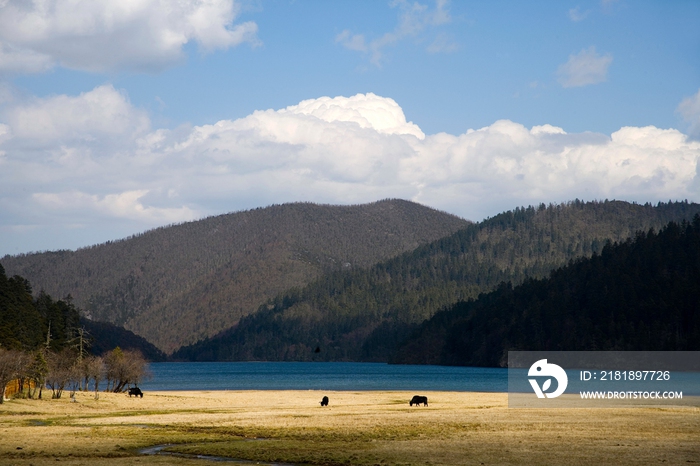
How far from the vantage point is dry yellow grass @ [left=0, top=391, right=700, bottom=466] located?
3738 cm

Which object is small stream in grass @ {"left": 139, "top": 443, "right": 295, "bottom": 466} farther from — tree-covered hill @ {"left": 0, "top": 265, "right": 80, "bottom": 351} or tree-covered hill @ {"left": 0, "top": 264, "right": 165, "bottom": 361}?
tree-covered hill @ {"left": 0, "top": 265, "right": 80, "bottom": 351}

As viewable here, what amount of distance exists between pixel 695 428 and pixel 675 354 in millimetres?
153567

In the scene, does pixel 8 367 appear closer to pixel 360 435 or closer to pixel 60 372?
pixel 60 372

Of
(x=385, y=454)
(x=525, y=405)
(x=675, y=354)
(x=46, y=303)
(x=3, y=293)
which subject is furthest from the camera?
(x=675, y=354)

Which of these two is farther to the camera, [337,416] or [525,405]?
[525,405]

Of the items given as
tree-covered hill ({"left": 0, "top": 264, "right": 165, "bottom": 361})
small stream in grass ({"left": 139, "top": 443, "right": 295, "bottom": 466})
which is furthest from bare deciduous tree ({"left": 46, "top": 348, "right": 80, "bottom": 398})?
small stream in grass ({"left": 139, "top": 443, "right": 295, "bottom": 466})

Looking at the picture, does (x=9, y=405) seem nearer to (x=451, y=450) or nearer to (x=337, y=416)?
(x=337, y=416)

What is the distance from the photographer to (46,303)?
413 feet

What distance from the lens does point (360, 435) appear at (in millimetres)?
47594

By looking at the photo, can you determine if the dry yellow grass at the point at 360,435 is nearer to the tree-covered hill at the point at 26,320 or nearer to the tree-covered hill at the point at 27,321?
the tree-covered hill at the point at 27,321

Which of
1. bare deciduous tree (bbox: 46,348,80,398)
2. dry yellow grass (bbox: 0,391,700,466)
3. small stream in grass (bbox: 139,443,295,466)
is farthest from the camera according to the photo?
bare deciduous tree (bbox: 46,348,80,398)

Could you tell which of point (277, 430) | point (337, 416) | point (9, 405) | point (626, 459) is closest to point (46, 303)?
point (9, 405)

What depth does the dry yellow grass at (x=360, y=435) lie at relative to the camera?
37.4m

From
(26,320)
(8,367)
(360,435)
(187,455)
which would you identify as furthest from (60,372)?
(187,455)
